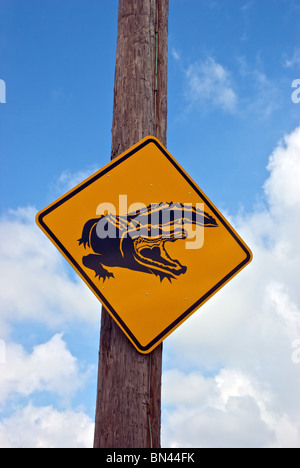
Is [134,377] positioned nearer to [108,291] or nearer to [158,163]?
[108,291]

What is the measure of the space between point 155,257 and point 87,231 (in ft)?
1.35

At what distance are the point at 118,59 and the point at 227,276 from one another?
1.63 meters

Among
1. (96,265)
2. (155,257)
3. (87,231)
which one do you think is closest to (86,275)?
(96,265)

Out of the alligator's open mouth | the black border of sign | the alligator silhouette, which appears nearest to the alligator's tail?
the alligator silhouette

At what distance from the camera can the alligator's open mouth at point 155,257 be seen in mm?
2586

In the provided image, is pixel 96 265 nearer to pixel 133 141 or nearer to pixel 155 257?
pixel 155 257

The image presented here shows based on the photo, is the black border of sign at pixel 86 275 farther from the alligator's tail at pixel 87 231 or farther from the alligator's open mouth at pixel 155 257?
the alligator's open mouth at pixel 155 257

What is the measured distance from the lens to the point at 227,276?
8.75 feet

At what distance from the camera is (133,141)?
2887 millimetres

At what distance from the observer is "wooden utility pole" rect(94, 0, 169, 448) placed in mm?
2373

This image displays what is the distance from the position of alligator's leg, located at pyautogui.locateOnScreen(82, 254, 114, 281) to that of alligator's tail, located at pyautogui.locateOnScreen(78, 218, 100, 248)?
0.26 ft
